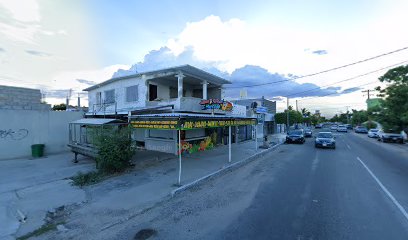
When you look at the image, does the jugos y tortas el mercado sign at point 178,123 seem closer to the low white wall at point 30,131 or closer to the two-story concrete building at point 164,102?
the two-story concrete building at point 164,102

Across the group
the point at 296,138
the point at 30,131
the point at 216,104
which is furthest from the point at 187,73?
the point at 296,138

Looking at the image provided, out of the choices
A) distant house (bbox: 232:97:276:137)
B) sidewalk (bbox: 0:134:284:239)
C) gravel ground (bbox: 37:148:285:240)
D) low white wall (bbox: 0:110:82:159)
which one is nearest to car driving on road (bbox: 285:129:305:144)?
distant house (bbox: 232:97:276:137)

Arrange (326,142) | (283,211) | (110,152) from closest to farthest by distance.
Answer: (283,211) < (110,152) < (326,142)

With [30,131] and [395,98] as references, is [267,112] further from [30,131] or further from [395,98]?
[30,131]

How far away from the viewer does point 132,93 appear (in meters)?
17.7

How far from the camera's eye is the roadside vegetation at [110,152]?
990 cm

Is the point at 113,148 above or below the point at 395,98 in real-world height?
below

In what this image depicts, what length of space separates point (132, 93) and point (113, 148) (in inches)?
335

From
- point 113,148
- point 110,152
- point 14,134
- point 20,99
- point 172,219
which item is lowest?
point 172,219

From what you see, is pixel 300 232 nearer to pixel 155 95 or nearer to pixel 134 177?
pixel 134 177

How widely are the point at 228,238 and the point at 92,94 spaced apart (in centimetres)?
2214

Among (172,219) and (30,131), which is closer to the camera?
(172,219)

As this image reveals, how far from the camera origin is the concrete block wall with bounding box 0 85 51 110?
15.3 metres

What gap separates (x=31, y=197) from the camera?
291 inches
